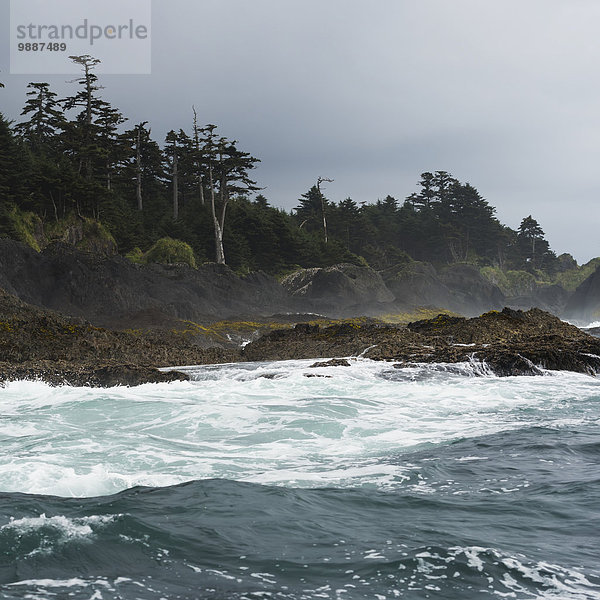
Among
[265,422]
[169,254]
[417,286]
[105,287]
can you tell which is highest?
[169,254]

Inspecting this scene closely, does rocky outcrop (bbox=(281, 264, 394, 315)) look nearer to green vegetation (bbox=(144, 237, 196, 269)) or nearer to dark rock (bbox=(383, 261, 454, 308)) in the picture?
dark rock (bbox=(383, 261, 454, 308))

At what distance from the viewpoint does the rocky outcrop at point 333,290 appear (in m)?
39.3

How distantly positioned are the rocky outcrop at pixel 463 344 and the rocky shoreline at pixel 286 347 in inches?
1.0

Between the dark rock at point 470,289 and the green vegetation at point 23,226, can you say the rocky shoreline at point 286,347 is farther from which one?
the dark rock at point 470,289

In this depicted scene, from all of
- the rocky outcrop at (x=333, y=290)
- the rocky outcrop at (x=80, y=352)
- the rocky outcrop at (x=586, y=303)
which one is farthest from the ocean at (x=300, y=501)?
the rocky outcrop at (x=586, y=303)

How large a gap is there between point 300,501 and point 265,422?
15.2 ft

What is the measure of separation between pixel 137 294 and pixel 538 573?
2609 centimetres

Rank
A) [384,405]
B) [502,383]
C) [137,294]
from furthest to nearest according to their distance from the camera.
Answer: [137,294] < [502,383] < [384,405]

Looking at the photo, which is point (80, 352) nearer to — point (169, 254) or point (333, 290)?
point (169, 254)

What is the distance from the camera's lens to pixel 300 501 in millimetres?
5500

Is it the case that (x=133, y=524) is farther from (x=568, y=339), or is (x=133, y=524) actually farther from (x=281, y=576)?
(x=568, y=339)

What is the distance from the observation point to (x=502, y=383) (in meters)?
14.3

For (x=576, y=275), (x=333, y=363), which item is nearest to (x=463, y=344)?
(x=333, y=363)

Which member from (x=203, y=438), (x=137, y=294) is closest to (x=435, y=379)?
(x=203, y=438)
